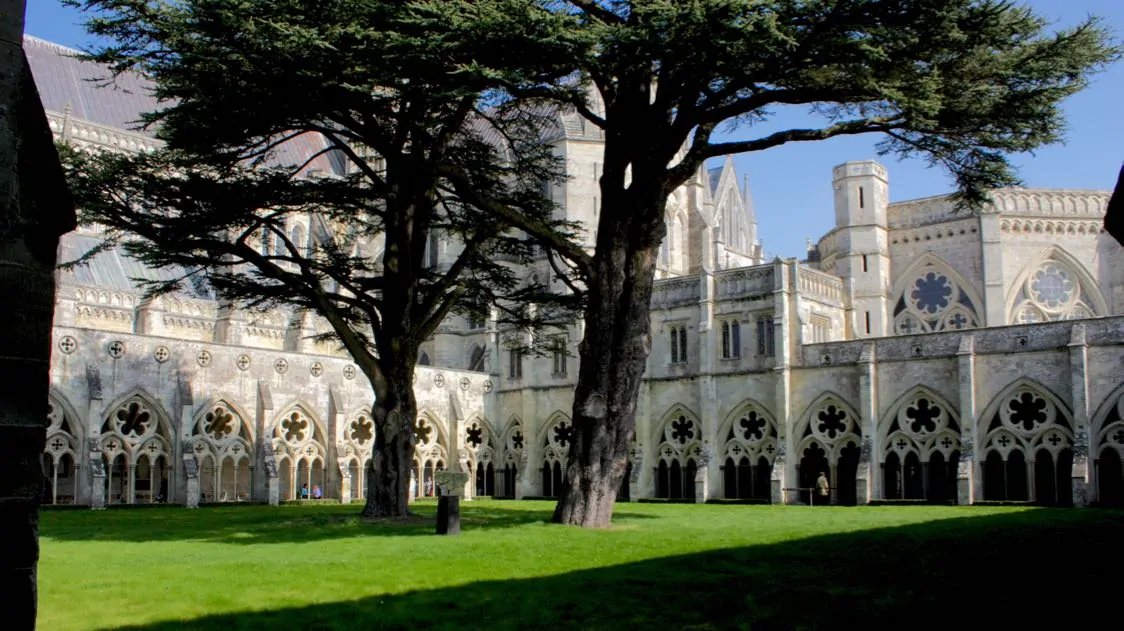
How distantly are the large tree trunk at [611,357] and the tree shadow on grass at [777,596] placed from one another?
411cm

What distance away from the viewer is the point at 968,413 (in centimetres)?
2816

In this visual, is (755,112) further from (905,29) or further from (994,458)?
(994,458)

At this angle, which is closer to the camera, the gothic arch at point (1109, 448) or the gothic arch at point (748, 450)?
the gothic arch at point (1109, 448)

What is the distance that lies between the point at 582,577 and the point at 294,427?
2486cm

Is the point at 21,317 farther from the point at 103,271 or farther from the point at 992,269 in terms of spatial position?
the point at 992,269

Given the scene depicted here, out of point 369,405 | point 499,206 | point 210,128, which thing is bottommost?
point 369,405

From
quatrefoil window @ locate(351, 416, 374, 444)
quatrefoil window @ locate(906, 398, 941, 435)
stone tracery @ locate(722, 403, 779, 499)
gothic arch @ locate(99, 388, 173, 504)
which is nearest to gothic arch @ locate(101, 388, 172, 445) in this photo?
gothic arch @ locate(99, 388, 173, 504)

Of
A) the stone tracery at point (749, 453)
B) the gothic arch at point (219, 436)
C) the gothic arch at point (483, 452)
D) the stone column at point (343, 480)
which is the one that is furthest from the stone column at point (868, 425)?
the gothic arch at point (219, 436)

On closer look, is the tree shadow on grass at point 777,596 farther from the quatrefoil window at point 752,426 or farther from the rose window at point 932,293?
the rose window at point 932,293

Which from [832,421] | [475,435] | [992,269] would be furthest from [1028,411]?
[475,435]

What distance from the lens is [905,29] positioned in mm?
14250

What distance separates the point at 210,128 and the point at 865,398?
2035 centimetres

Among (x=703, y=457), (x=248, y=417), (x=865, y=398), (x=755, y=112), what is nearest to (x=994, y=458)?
(x=865, y=398)

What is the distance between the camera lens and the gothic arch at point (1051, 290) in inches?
1468
